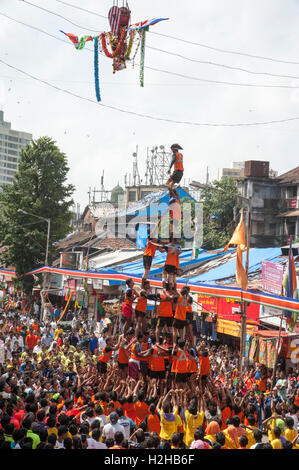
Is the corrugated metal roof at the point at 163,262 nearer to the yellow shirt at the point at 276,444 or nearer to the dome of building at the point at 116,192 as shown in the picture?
the yellow shirt at the point at 276,444

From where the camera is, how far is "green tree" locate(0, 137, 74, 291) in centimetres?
3578

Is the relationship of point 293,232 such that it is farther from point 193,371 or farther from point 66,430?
point 66,430

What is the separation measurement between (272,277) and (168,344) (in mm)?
5811

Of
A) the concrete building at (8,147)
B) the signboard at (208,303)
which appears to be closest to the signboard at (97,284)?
the signboard at (208,303)

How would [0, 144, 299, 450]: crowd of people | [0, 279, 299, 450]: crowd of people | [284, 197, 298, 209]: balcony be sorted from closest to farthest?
[0, 279, 299, 450]: crowd of people < [0, 144, 299, 450]: crowd of people < [284, 197, 298, 209]: balcony

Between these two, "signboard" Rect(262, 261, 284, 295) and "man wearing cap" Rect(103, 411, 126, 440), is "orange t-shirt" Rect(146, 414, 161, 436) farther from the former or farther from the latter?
"signboard" Rect(262, 261, 284, 295)

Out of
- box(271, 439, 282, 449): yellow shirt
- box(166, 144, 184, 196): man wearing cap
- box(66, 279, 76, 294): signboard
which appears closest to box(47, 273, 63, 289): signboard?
box(66, 279, 76, 294): signboard

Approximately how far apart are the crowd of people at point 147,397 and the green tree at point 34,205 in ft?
58.9

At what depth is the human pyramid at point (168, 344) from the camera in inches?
482

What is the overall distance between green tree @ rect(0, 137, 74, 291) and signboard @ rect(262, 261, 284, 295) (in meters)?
21.1

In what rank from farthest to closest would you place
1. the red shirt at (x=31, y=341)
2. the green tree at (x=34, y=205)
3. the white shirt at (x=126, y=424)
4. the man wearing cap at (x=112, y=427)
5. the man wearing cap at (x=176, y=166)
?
1. the green tree at (x=34, y=205)
2. the red shirt at (x=31, y=341)
3. the man wearing cap at (x=176, y=166)
4. the white shirt at (x=126, y=424)
5. the man wearing cap at (x=112, y=427)

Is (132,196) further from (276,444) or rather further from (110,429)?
(276,444)

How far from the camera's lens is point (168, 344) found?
1319cm

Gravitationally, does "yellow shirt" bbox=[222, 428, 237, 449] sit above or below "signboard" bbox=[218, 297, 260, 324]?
below
